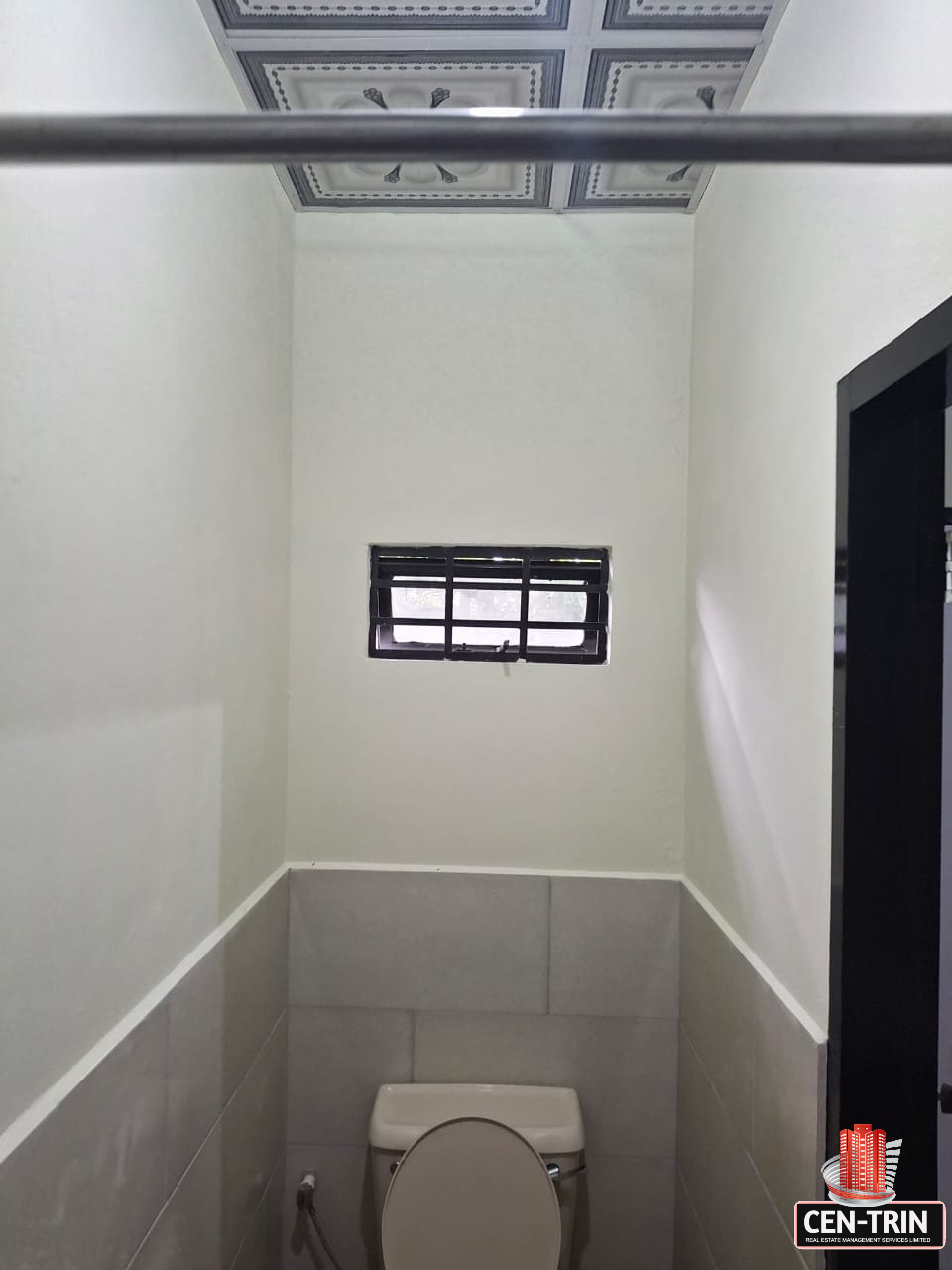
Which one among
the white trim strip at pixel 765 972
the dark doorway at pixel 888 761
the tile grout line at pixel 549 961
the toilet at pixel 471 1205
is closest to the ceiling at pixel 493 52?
the dark doorway at pixel 888 761

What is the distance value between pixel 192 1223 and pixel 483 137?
1576 mm

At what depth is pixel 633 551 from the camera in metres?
1.99

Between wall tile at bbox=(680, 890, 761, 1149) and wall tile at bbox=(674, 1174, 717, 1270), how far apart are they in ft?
1.06

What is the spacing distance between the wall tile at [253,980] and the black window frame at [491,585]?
0.62 m

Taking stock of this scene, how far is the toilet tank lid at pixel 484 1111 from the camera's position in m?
1.75

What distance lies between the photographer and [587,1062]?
193cm

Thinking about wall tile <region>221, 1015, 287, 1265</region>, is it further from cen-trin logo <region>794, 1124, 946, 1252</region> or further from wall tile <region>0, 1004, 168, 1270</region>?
cen-trin logo <region>794, 1124, 946, 1252</region>

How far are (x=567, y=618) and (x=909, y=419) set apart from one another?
3.33 feet

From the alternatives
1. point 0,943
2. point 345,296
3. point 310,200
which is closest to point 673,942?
point 0,943

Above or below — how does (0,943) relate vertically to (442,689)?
below

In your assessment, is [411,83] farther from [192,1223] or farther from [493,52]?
[192,1223]

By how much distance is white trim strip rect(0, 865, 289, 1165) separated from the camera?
88cm

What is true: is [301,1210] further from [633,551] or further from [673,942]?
[633,551]

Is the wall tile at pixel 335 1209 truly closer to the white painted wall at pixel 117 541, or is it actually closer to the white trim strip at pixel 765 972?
the white painted wall at pixel 117 541
